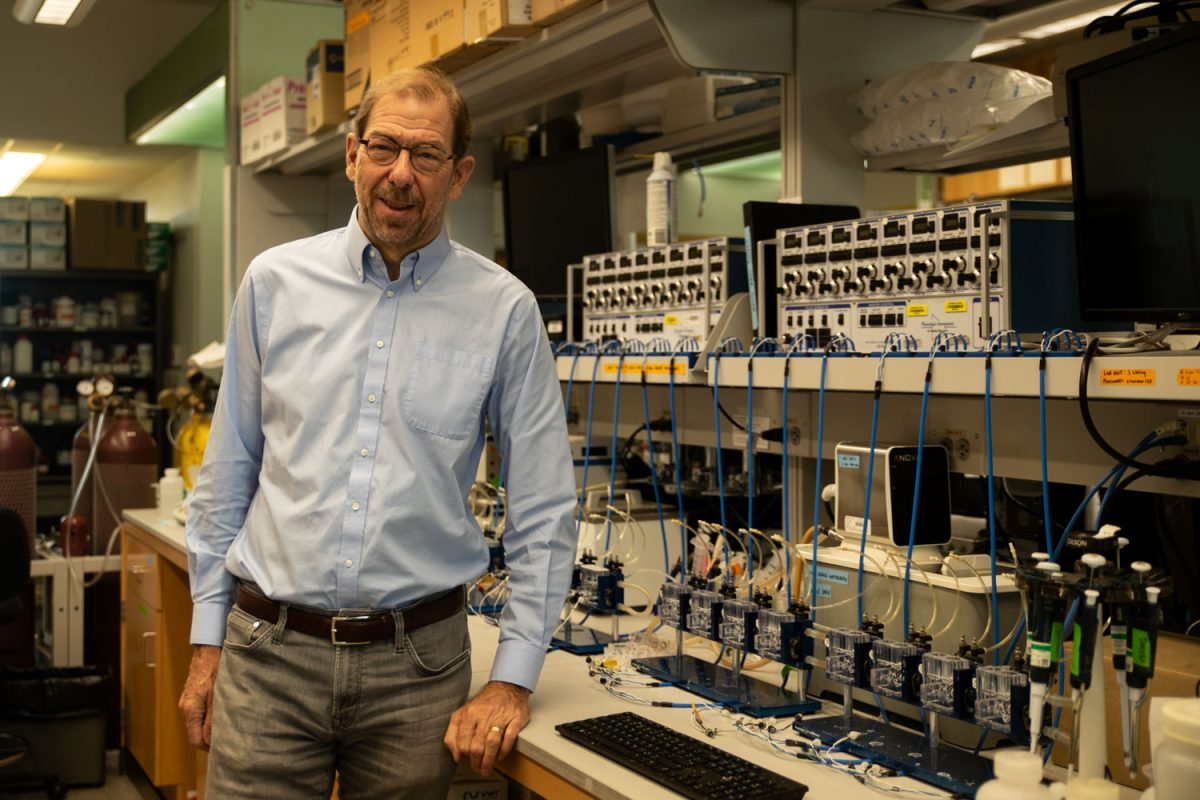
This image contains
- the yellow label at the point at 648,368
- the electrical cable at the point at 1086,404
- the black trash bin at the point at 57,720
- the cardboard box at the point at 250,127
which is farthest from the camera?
the cardboard box at the point at 250,127

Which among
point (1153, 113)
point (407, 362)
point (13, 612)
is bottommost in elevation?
point (13, 612)

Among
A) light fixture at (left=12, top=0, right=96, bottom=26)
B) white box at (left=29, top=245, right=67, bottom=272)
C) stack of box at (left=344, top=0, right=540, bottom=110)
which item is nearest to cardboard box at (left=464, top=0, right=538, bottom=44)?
stack of box at (left=344, top=0, right=540, bottom=110)

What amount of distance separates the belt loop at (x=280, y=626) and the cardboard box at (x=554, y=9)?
1249mm

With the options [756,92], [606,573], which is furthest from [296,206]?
[606,573]

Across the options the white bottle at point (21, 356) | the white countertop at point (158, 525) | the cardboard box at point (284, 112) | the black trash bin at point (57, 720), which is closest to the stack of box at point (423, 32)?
the cardboard box at point (284, 112)

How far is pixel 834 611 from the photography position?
1.79 m

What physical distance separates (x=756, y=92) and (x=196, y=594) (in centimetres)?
173

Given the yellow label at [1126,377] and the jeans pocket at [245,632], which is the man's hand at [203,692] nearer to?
the jeans pocket at [245,632]

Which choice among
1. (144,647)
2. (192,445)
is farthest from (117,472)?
(144,647)

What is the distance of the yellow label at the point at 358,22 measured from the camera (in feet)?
Answer: 10.5

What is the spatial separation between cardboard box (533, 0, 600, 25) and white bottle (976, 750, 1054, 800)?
5.25ft

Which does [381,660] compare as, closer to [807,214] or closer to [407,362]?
[407,362]

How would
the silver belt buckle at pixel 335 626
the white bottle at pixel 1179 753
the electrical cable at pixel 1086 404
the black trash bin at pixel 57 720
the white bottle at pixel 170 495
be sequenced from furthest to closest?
the white bottle at pixel 170 495 → the black trash bin at pixel 57 720 → the silver belt buckle at pixel 335 626 → the electrical cable at pixel 1086 404 → the white bottle at pixel 1179 753

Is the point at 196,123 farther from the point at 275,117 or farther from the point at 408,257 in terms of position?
the point at 408,257
